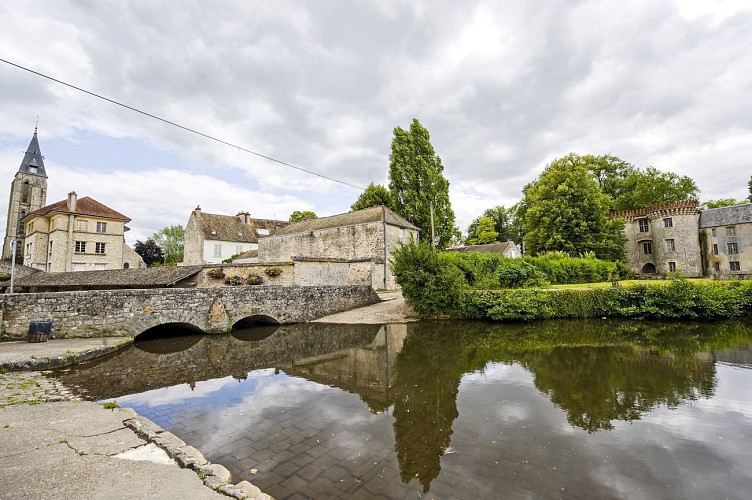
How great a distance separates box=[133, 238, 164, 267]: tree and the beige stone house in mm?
13212

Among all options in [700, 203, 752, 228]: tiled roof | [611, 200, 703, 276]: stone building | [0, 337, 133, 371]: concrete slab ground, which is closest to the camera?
[0, 337, 133, 371]: concrete slab ground

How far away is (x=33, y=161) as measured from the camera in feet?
150

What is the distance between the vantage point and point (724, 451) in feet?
15.0

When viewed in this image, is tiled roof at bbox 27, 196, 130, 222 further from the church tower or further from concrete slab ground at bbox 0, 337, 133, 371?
concrete slab ground at bbox 0, 337, 133, 371

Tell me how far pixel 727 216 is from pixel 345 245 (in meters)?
37.6

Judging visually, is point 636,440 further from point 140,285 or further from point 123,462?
point 140,285

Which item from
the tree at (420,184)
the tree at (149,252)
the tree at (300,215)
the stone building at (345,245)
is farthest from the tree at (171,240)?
the tree at (420,184)

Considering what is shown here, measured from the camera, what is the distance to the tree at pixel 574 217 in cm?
2997

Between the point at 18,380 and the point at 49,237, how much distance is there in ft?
114

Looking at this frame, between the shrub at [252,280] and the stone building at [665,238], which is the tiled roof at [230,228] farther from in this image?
the stone building at [665,238]

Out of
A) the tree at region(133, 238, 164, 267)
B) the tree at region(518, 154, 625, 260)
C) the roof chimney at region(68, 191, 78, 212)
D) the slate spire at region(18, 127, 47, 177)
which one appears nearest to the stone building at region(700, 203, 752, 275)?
the tree at region(518, 154, 625, 260)

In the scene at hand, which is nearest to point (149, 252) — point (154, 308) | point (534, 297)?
point (154, 308)

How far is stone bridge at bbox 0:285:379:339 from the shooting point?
10844 millimetres

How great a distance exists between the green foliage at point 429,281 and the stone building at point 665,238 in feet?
91.1
